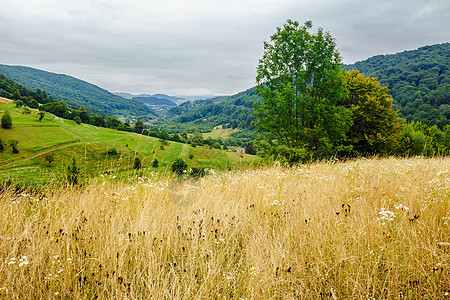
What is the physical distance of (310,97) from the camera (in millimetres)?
19172

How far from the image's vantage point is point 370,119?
Answer: 2461 centimetres

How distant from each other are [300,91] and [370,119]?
36.0 ft

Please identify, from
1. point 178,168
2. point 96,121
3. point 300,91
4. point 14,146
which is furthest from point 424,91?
point 14,146

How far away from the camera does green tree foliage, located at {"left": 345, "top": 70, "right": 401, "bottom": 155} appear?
24.3 m

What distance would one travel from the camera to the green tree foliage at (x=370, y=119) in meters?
24.3

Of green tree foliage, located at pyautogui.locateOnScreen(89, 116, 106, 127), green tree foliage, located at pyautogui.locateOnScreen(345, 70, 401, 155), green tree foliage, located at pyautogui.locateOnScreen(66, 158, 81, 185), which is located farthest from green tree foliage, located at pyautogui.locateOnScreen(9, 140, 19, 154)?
green tree foliage, located at pyautogui.locateOnScreen(345, 70, 401, 155)

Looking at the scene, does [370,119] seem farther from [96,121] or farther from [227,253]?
[96,121]

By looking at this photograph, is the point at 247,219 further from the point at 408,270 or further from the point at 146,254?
the point at 408,270

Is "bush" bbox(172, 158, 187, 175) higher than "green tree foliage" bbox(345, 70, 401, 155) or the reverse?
the reverse

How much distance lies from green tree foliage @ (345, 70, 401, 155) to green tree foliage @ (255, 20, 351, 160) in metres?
6.29

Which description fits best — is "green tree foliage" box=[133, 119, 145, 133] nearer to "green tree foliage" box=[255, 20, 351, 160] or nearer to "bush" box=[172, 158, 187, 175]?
"bush" box=[172, 158, 187, 175]

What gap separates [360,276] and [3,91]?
5668 inches

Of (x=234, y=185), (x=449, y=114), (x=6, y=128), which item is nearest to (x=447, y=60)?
(x=449, y=114)

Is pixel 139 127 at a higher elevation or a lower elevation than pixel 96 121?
lower
